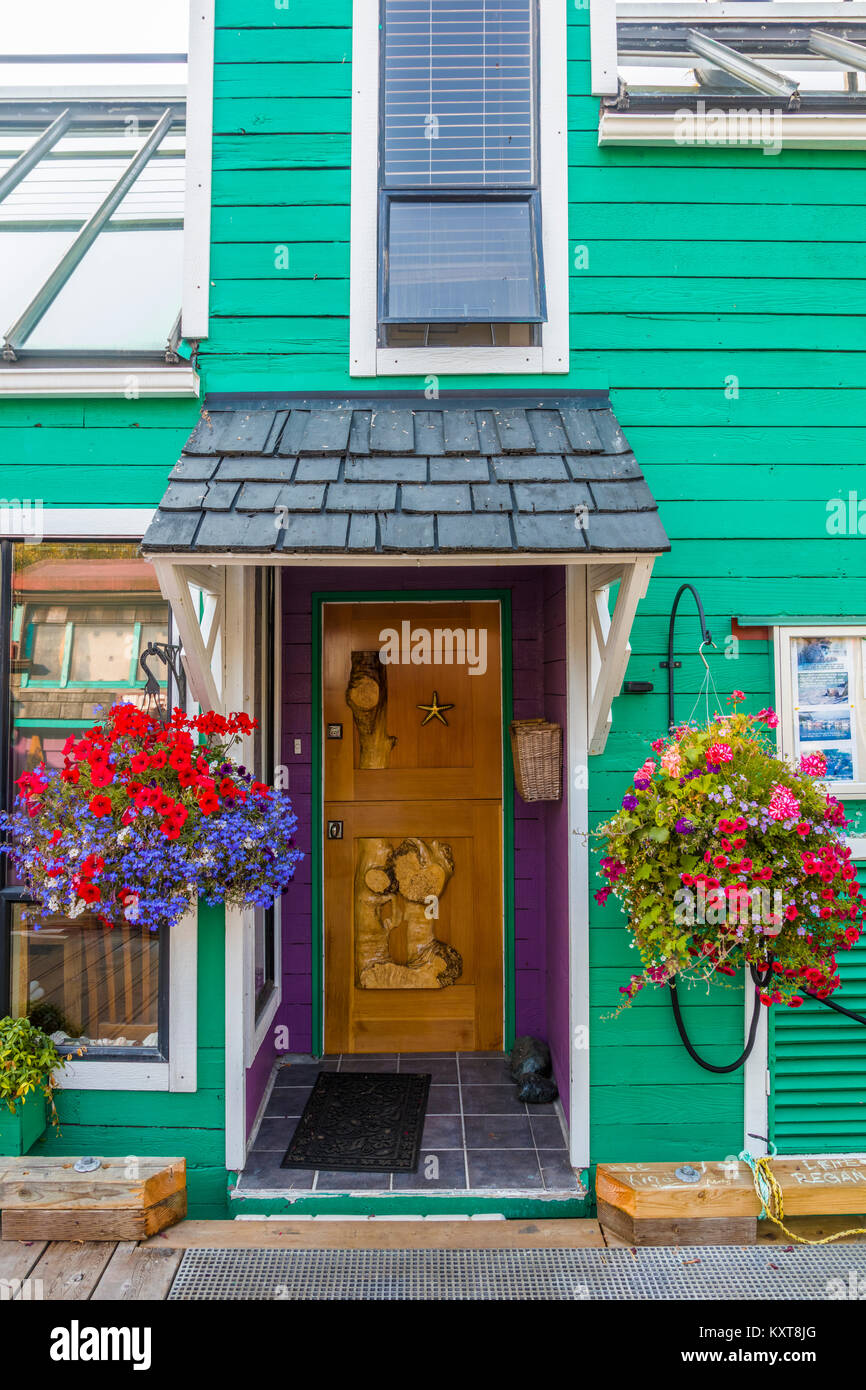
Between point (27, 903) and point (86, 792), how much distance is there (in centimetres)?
69

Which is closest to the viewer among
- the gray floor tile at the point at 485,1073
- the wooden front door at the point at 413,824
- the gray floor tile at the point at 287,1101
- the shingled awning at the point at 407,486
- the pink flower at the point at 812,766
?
the shingled awning at the point at 407,486

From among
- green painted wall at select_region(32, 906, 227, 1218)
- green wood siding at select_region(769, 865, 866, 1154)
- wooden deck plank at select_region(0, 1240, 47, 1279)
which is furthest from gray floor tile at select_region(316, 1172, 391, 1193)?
green wood siding at select_region(769, 865, 866, 1154)

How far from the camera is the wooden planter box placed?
277 cm

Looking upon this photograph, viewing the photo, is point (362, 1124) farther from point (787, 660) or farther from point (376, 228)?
point (376, 228)

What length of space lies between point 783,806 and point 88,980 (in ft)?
8.24

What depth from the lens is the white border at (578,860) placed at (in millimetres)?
2889

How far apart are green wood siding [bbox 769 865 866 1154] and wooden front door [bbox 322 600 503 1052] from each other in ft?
4.48

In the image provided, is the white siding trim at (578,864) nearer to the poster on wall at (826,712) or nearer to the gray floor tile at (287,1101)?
the poster on wall at (826,712)

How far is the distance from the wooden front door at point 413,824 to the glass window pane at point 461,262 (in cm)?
144

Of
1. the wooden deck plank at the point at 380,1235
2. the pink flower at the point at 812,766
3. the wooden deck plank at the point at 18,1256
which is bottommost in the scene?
the wooden deck plank at the point at 380,1235

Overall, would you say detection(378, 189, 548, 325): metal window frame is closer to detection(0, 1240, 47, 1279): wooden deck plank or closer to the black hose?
the black hose

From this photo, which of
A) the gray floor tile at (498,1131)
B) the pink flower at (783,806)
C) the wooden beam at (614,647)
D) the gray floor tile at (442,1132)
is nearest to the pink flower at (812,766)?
the pink flower at (783,806)
